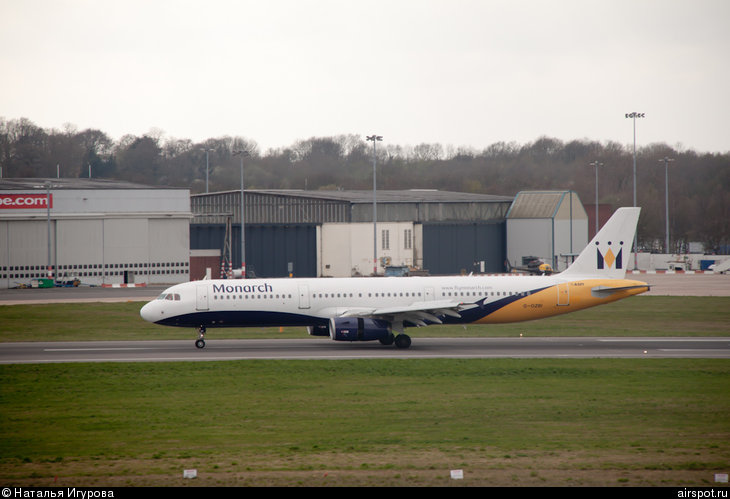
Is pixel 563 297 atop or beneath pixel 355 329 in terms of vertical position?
atop

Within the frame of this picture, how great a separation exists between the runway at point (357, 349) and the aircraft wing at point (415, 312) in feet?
4.76

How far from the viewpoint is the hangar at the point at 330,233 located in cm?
9494

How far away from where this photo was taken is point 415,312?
135 feet

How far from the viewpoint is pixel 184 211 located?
91438 millimetres

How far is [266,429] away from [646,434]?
35.4 ft

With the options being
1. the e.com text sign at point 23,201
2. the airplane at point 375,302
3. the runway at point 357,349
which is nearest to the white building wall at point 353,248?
the e.com text sign at point 23,201

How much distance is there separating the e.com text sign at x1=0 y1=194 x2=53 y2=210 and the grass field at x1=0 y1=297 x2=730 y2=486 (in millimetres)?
52750

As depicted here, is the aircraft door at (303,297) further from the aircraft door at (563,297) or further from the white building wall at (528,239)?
the white building wall at (528,239)

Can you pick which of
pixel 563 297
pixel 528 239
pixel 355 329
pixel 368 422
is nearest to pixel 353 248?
pixel 528 239

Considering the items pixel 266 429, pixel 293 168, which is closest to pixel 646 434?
pixel 266 429

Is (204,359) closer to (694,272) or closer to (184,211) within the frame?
(184,211)

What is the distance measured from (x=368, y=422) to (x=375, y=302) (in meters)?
17.7

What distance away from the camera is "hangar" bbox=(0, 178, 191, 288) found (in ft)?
273

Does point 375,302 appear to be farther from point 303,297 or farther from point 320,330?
point 303,297
